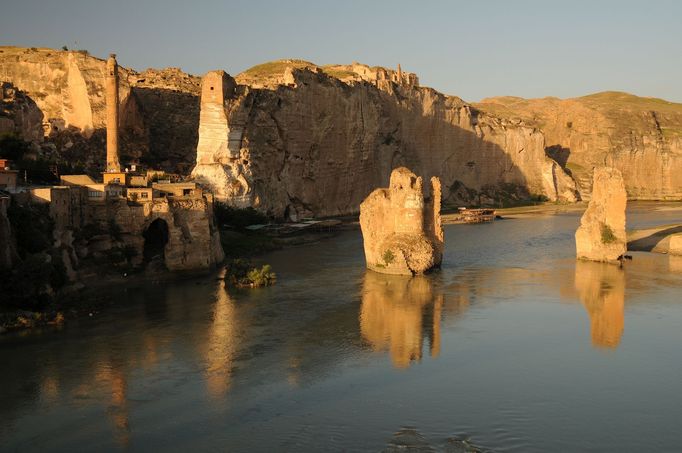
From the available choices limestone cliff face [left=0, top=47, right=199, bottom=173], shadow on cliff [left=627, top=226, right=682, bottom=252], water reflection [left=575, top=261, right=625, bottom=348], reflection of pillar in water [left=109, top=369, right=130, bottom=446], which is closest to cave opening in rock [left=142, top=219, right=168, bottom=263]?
limestone cliff face [left=0, top=47, right=199, bottom=173]

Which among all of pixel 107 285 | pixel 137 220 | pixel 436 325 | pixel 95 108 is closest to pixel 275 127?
pixel 95 108

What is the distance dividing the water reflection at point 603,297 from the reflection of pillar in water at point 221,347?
13720mm

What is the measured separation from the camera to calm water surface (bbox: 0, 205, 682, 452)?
758 inches

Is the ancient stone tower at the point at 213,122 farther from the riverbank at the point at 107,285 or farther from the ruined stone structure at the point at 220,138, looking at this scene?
the riverbank at the point at 107,285

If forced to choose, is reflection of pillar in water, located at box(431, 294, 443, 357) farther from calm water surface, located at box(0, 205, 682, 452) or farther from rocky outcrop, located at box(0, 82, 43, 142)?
rocky outcrop, located at box(0, 82, 43, 142)

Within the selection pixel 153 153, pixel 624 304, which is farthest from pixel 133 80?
pixel 624 304

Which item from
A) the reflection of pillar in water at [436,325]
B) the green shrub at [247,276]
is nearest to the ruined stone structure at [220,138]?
the green shrub at [247,276]

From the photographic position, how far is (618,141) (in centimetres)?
12675

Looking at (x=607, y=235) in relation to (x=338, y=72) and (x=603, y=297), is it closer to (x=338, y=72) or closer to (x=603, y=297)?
(x=603, y=297)

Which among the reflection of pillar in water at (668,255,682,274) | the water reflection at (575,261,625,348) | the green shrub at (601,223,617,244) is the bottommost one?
the water reflection at (575,261,625,348)

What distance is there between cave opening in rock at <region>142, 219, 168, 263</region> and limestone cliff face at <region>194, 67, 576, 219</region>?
14268 mm

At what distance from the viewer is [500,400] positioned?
21625mm

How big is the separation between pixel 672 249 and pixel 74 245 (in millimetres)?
37772

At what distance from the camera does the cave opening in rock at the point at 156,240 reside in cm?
4116
